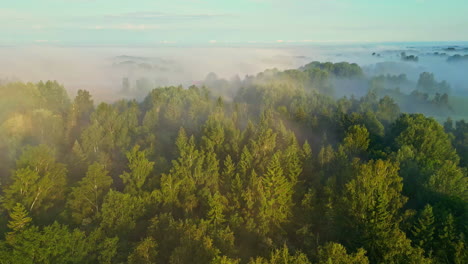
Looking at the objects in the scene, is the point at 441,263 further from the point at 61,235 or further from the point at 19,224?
the point at 19,224

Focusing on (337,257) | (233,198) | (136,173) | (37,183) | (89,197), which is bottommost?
(233,198)

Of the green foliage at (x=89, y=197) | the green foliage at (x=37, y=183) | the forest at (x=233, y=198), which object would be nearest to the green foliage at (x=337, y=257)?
the forest at (x=233, y=198)

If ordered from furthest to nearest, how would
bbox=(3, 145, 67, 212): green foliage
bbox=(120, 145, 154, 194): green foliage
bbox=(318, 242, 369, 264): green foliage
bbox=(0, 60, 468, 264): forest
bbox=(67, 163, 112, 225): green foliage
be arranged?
bbox=(120, 145, 154, 194): green foliage < bbox=(3, 145, 67, 212): green foliage < bbox=(67, 163, 112, 225): green foliage < bbox=(0, 60, 468, 264): forest < bbox=(318, 242, 369, 264): green foliage

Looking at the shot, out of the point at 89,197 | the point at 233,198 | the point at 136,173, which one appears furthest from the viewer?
the point at 136,173

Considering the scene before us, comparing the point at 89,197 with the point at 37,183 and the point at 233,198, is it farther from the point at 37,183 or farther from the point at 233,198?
the point at 233,198

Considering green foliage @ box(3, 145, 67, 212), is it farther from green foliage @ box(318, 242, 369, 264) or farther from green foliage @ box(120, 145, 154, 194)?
green foliage @ box(318, 242, 369, 264)

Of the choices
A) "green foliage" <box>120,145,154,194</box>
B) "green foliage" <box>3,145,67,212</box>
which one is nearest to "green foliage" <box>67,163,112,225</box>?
"green foliage" <box>120,145,154,194</box>

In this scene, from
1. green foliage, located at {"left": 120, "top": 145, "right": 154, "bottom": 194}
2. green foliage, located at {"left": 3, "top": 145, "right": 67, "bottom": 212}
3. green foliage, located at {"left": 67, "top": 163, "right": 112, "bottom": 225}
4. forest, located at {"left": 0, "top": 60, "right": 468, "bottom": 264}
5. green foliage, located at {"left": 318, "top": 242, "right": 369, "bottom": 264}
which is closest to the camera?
green foliage, located at {"left": 318, "top": 242, "right": 369, "bottom": 264}

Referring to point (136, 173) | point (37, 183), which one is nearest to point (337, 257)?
point (136, 173)

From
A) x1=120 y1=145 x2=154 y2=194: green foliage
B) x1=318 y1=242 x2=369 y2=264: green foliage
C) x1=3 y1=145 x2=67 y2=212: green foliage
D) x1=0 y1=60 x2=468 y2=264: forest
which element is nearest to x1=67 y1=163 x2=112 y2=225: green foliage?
x1=0 y1=60 x2=468 y2=264: forest

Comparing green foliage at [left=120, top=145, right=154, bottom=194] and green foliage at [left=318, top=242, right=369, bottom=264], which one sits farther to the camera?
green foliage at [left=120, top=145, right=154, bottom=194]

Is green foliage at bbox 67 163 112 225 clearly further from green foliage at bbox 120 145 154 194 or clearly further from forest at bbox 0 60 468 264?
green foliage at bbox 120 145 154 194

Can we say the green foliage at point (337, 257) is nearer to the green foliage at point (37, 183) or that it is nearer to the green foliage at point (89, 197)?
the green foliage at point (89, 197)
